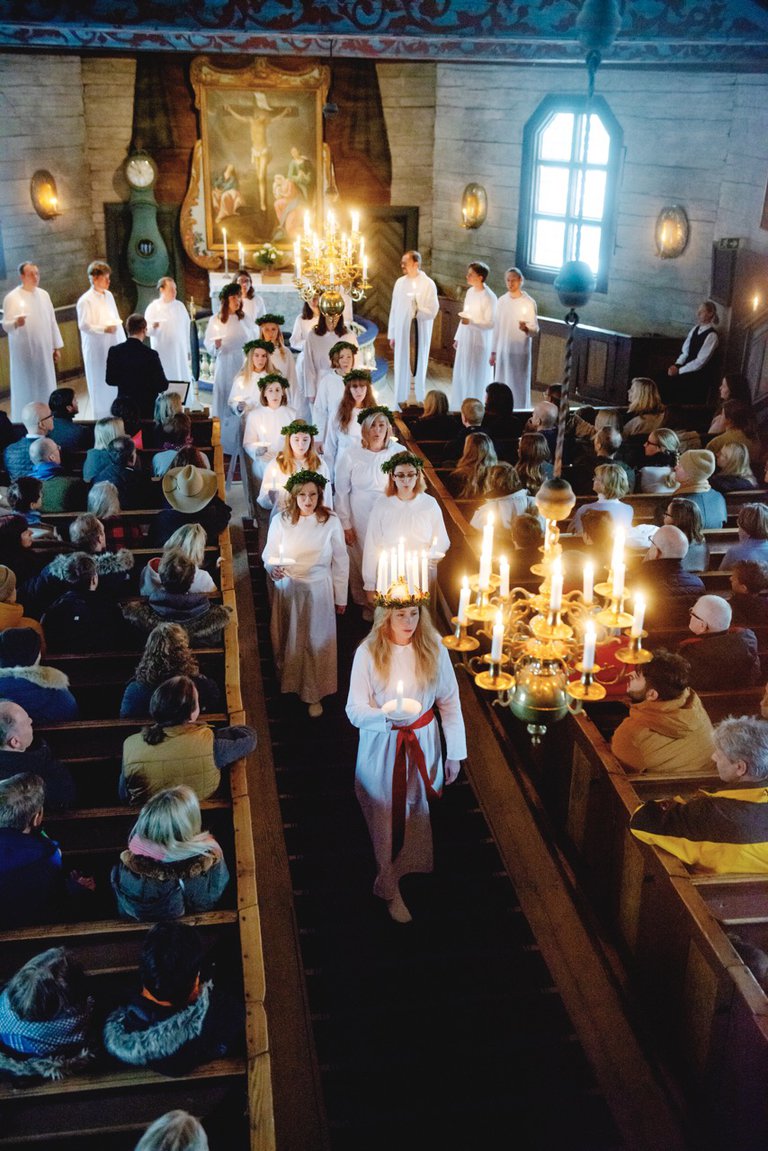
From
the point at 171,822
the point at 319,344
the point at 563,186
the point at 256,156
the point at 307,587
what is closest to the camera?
the point at 171,822

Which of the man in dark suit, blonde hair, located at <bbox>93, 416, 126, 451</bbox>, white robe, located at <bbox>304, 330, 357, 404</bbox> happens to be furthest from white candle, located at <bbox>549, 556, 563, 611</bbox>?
white robe, located at <bbox>304, 330, 357, 404</bbox>

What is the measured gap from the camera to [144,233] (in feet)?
52.9

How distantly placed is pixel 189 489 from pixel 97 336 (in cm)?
682

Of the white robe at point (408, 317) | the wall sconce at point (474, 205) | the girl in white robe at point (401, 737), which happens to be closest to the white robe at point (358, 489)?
the girl in white robe at point (401, 737)

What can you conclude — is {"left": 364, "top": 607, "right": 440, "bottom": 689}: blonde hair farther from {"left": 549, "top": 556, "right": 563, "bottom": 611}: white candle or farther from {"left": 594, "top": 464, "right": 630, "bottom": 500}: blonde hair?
{"left": 594, "top": 464, "right": 630, "bottom": 500}: blonde hair

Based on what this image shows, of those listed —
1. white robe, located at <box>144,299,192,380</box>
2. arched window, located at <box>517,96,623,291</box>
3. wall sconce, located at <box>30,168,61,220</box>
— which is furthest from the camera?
wall sconce, located at <box>30,168,61,220</box>

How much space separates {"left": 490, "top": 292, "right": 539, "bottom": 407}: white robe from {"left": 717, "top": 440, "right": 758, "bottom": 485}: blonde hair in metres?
4.59

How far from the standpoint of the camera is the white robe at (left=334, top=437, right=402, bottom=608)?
823cm

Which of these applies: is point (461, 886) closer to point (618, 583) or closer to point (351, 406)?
point (618, 583)

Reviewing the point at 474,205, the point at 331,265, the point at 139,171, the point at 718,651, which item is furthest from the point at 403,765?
the point at 139,171

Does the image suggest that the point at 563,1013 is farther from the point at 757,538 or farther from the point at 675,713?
the point at 757,538

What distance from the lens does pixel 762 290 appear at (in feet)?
39.2

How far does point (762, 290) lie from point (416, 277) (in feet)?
13.6

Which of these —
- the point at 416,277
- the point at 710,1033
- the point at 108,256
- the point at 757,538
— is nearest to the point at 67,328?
the point at 108,256
